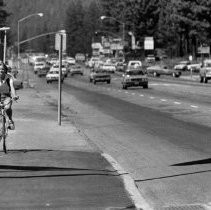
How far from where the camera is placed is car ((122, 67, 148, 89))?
56625 millimetres

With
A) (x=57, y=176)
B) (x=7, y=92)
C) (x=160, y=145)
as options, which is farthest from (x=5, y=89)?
(x=57, y=176)

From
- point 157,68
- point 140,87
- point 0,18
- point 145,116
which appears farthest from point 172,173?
point 0,18

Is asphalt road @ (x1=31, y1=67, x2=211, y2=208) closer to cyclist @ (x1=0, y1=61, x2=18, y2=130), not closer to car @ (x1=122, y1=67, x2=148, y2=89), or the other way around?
cyclist @ (x1=0, y1=61, x2=18, y2=130)

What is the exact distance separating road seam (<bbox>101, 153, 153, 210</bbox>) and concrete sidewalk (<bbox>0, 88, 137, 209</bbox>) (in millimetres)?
69

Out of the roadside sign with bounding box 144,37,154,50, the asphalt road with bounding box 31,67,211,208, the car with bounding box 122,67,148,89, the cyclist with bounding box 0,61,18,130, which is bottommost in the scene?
the asphalt road with bounding box 31,67,211,208

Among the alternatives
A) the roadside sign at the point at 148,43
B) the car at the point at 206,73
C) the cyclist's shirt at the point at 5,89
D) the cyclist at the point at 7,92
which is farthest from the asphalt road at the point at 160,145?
the roadside sign at the point at 148,43

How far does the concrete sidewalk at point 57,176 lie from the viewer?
9461 mm

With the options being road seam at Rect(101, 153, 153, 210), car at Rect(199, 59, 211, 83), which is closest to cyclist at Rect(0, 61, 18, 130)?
road seam at Rect(101, 153, 153, 210)

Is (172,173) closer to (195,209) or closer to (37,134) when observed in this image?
(195,209)

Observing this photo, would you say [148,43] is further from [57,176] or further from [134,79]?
[57,176]

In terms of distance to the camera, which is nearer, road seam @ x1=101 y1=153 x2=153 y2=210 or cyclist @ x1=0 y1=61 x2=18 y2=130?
road seam @ x1=101 y1=153 x2=153 y2=210

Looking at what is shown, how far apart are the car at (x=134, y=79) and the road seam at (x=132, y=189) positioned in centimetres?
4288

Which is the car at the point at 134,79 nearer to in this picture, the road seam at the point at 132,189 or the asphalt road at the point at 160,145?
the asphalt road at the point at 160,145

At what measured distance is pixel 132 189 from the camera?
34.4 ft
